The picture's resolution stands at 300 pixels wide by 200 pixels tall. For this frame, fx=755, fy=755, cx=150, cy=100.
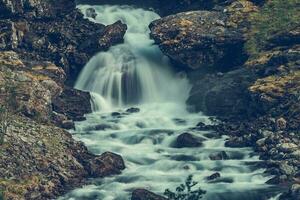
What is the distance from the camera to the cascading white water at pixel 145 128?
57781mm

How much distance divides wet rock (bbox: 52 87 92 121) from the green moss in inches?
728

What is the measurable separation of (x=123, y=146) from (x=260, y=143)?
1221 centimetres

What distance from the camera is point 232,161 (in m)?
62.7

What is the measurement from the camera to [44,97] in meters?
70.5

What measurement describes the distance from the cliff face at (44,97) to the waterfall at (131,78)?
1.43m

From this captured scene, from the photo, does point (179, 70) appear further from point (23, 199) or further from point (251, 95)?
point (23, 199)

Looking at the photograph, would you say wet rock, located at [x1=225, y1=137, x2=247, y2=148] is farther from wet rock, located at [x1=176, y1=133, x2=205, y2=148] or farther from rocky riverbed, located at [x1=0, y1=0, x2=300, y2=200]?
wet rock, located at [x1=176, y1=133, x2=205, y2=148]

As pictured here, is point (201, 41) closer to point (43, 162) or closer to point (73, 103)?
point (73, 103)

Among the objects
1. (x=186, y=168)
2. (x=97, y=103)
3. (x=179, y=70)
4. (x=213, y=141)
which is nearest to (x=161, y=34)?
(x=179, y=70)

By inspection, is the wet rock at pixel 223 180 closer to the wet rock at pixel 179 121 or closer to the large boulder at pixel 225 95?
the large boulder at pixel 225 95

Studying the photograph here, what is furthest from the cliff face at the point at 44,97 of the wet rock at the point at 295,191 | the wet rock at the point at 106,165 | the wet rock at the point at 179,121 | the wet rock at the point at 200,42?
the wet rock at the point at 295,191

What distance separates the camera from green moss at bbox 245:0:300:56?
8212cm

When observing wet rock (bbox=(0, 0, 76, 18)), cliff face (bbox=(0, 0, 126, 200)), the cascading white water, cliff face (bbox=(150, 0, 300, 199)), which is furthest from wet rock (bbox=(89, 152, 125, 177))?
wet rock (bbox=(0, 0, 76, 18))

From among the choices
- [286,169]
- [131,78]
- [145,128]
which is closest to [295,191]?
[286,169]
